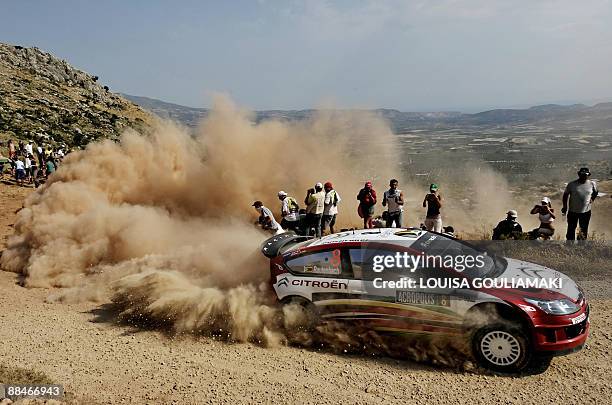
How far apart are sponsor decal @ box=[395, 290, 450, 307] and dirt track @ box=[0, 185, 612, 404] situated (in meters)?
0.85

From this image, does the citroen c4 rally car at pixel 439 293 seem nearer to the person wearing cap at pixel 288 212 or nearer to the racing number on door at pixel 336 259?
the racing number on door at pixel 336 259

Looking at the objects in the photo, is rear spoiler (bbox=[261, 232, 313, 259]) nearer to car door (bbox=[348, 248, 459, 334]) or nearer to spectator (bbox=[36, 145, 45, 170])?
car door (bbox=[348, 248, 459, 334])

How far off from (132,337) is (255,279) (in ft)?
6.95

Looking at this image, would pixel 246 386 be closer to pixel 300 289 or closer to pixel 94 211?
pixel 300 289

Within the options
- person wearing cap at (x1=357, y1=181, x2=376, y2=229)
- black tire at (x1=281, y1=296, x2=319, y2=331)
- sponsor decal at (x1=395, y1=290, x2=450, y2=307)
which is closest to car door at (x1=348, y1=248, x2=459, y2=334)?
sponsor decal at (x1=395, y1=290, x2=450, y2=307)

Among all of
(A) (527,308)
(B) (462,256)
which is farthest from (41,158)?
(A) (527,308)

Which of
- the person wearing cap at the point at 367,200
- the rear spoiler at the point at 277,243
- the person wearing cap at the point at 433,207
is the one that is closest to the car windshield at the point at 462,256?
the rear spoiler at the point at 277,243

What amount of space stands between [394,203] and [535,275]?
16.7 ft

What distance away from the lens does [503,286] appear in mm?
5770

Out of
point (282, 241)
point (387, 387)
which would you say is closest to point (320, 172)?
point (282, 241)

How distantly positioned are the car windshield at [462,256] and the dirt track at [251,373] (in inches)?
52.4

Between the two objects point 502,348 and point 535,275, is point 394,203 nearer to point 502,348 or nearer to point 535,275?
point 535,275

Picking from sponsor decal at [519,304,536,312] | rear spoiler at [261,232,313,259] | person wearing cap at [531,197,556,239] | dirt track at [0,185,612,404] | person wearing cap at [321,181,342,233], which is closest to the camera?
dirt track at [0,185,612,404]

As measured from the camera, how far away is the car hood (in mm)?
5871
